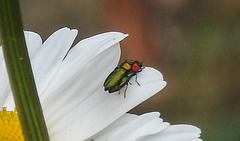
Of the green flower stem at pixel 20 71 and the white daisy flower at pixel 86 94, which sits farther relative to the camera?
the white daisy flower at pixel 86 94

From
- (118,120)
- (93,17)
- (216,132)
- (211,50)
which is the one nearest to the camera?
(118,120)

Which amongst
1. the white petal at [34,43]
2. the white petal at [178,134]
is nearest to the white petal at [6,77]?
the white petal at [34,43]

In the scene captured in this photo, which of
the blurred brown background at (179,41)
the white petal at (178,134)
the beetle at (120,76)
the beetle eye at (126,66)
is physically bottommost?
the white petal at (178,134)

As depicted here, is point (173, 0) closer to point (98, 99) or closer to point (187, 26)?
point (187, 26)

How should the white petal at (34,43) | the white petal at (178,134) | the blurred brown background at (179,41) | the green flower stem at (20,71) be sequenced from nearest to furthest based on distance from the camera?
the green flower stem at (20,71), the white petal at (178,134), the white petal at (34,43), the blurred brown background at (179,41)

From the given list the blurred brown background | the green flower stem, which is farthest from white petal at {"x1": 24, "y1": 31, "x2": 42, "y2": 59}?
the blurred brown background

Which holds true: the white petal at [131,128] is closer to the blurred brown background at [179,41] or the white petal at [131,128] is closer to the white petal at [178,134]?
the white petal at [178,134]

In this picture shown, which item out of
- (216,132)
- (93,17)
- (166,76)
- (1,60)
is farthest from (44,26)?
(1,60)
